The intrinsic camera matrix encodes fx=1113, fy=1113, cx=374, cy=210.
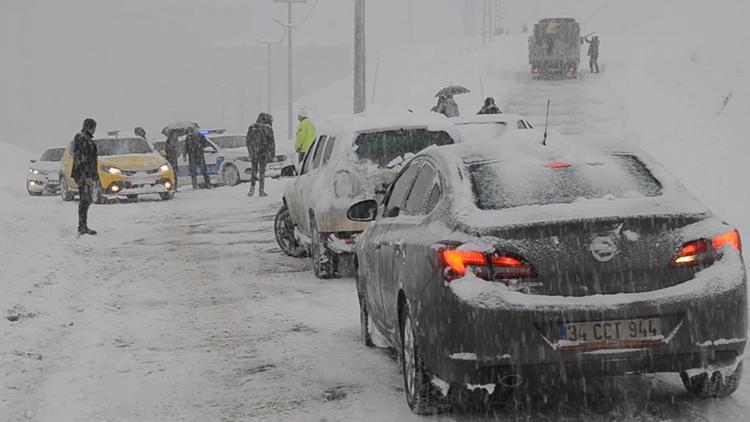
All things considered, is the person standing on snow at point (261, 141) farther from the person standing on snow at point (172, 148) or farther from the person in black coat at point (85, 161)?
the person in black coat at point (85, 161)

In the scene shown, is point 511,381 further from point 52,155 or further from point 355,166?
point 52,155

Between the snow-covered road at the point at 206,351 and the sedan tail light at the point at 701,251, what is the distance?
2.89ft

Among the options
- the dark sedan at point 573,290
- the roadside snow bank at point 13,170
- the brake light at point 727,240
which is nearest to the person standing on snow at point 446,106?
the roadside snow bank at point 13,170

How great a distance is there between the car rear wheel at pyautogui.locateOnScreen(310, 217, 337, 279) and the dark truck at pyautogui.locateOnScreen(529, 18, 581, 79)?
36458 mm

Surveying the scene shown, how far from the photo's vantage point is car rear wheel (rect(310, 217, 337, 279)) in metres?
12.0

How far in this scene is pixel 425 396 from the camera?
19.9ft

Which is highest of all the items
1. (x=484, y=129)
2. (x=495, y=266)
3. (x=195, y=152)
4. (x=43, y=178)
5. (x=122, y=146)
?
(x=484, y=129)

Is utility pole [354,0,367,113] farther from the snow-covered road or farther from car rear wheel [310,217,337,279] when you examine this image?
car rear wheel [310,217,337,279]

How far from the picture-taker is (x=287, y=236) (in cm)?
1451

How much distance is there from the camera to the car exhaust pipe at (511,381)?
18.2 ft

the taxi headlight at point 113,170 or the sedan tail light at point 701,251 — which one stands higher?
the sedan tail light at point 701,251

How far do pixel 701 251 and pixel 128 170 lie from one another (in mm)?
21380

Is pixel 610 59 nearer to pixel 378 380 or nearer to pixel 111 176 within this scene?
pixel 111 176

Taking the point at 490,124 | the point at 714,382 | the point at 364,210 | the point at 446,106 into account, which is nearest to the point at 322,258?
the point at 490,124
